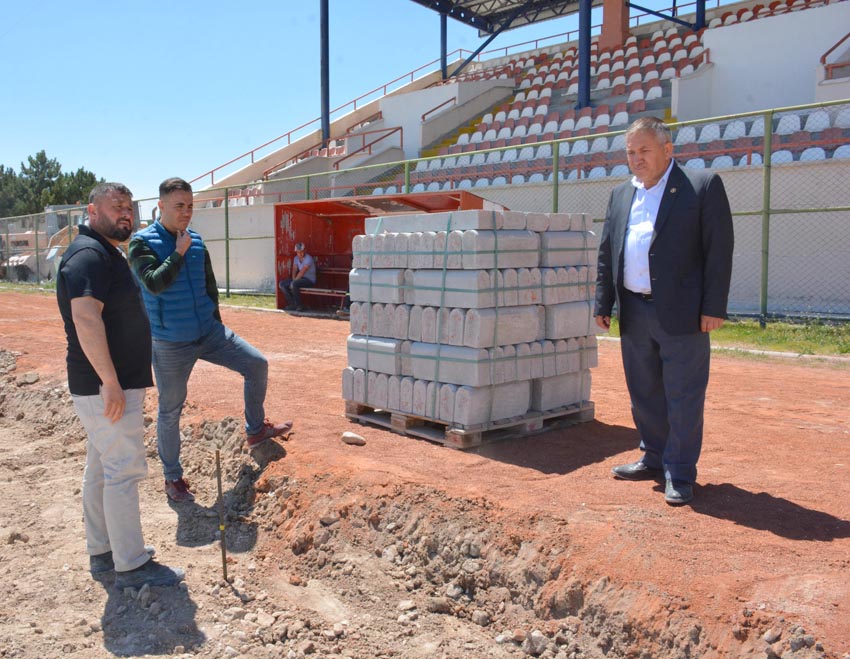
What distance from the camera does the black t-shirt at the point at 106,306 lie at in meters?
4.12

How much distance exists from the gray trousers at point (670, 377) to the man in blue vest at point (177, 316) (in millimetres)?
2875

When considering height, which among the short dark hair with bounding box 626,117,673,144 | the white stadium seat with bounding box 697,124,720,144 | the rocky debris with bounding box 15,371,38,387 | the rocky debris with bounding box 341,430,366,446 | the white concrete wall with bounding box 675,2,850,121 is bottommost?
the rocky debris with bounding box 15,371,38,387

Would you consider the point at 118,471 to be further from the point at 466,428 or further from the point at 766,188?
the point at 766,188

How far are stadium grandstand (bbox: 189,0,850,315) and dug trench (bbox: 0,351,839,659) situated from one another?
9125mm

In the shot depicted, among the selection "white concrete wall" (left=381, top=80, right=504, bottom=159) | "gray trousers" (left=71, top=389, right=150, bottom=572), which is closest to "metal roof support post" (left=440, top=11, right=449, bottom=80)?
"white concrete wall" (left=381, top=80, right=504, bottom=159)

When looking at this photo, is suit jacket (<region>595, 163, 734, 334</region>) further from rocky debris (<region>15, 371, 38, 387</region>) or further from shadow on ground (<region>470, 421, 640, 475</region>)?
rocky debris (<region>15, 371, 38, 387</region>)

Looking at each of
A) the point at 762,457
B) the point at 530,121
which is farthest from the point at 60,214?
the point at 762,457

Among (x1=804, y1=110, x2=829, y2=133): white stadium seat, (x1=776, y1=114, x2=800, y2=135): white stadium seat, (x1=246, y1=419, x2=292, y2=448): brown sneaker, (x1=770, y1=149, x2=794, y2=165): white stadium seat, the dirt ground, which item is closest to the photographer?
the dirt ground

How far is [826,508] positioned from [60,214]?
31.8 meters

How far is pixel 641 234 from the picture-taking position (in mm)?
4754

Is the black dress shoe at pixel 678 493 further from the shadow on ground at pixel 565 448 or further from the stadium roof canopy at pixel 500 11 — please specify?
the stadium roof canopy at pixel 500 11

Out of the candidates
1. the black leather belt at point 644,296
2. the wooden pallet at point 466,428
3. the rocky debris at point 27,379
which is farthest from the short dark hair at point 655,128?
the rocky debris at point 27,379

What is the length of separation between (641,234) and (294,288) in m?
13.8

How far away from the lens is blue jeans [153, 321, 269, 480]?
18.2ft
